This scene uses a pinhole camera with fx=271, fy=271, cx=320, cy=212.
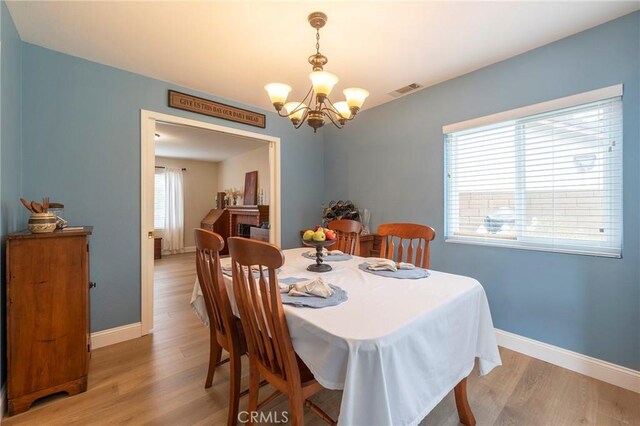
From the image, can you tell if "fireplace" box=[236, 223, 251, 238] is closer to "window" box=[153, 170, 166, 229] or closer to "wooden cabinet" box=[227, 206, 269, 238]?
"wooden cabinet" box=[227, 206, 269, 238]

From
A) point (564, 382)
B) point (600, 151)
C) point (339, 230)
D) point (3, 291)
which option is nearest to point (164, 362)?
point (3, 291)

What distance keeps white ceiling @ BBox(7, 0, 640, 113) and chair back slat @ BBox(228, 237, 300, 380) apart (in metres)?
1.60

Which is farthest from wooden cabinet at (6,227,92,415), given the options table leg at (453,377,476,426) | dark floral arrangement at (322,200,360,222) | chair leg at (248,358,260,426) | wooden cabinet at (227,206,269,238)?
wooden cabinet at (227,206,269,238)

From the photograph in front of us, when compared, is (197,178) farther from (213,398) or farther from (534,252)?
(534,252)

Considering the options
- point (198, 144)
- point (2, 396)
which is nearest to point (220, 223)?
point (198, 144)

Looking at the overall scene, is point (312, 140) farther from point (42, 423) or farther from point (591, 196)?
point (42, 423)

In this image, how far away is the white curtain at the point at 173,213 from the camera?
676 centimetres

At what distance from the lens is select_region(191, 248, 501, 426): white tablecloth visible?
861 mm

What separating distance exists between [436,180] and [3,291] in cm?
340

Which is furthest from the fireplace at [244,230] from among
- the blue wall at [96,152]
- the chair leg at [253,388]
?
the chair leg at [253,388]

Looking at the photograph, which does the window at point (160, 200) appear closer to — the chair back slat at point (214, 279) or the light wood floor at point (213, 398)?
the light wood floor at point (213, 398)

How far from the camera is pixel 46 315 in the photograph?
1651 mm

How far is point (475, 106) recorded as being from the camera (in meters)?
2.50

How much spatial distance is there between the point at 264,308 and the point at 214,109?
8.70 feet
